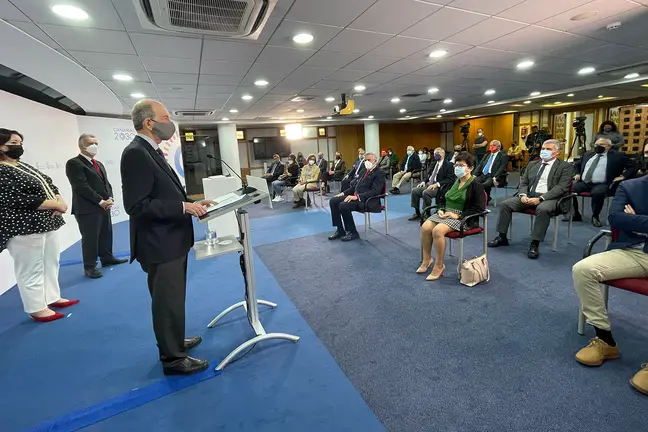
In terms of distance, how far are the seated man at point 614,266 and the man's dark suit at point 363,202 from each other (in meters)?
2.75

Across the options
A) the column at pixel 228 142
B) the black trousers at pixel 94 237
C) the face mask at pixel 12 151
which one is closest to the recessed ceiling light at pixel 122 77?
the black trousers at pixel 94 237

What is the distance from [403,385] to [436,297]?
3.78 ft

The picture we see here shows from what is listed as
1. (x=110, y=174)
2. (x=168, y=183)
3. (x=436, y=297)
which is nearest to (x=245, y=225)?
(x=168, y=183)

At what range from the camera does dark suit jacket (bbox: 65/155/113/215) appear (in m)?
3.27

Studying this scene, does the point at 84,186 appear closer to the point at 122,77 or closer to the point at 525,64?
the point at 122,77

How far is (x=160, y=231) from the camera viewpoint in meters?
1.70

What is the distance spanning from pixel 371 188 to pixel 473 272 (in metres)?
2.03

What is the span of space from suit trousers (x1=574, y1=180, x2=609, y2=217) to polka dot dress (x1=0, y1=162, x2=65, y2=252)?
6.38m

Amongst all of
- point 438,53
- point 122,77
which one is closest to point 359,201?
point 438,53

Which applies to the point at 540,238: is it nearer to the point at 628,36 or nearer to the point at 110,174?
the point at 628,36

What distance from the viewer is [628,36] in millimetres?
3990

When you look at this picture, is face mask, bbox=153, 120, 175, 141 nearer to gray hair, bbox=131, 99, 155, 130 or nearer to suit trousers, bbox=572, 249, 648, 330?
gray hair, bbox=131, 99, 155, 130

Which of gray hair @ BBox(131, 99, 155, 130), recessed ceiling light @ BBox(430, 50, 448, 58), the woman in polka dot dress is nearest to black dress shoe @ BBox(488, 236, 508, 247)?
recessed ceiling light @ BBox(430, 50, 448, 58)

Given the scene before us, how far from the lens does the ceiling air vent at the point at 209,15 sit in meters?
2.47
